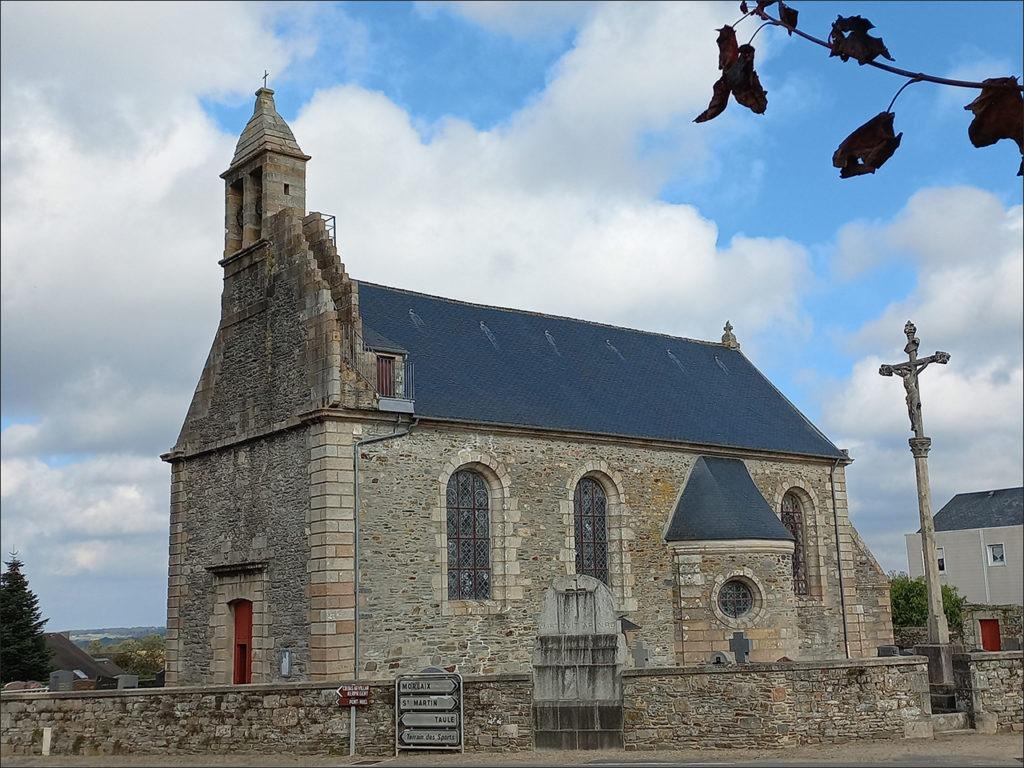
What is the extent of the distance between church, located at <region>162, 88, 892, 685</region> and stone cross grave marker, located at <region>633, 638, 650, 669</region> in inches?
6.7

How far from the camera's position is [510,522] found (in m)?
23.6

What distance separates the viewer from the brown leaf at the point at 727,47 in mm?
3727

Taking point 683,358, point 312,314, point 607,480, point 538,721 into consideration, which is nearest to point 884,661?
point 538,721

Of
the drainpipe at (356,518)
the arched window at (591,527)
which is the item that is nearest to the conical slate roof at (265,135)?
the drainpipe at (356,518)

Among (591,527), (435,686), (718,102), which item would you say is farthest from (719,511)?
(718,102)

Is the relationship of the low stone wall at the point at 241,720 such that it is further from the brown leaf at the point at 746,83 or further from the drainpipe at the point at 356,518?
the brown leaf at the point at 746,83

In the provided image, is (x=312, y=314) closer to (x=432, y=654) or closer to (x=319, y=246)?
(x=319, y=246)

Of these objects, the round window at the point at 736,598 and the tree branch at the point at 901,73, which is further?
the round window at the point at 736,598

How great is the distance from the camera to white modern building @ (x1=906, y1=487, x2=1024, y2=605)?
51.5 meters

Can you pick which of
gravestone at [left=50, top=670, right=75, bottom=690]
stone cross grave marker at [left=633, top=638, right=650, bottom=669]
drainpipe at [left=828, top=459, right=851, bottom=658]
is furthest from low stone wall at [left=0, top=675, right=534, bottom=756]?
drainpipe at [left=828, top=459, right=851, bottom=658]

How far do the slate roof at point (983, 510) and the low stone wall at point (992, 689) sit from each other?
3910 cm

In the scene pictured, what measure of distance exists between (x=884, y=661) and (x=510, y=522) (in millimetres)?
10041

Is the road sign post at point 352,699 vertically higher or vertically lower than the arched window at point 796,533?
lower

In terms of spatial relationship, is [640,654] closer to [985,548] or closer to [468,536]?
[468,536]
